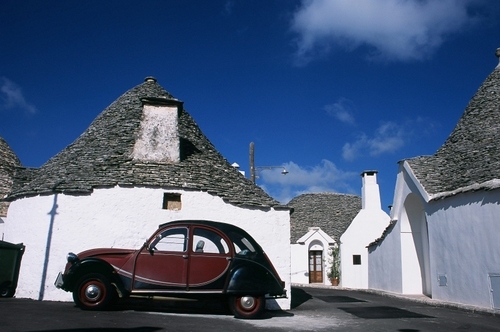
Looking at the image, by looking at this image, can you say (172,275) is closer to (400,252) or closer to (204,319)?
(204,319)

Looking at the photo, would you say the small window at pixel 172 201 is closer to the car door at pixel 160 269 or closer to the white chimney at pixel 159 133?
the white chimney at pixel 159 133

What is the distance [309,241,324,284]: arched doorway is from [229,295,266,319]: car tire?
21591mm

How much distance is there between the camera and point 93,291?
7.70 meters

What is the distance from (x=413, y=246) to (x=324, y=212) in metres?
16.7

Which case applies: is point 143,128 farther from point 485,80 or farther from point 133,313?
point 485,80

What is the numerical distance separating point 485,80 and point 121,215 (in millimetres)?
14701

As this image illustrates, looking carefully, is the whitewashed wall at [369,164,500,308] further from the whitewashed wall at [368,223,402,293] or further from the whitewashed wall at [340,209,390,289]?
the whitewashed wall at [340,209,390,289]

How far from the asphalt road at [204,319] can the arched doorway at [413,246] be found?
→ 595cm

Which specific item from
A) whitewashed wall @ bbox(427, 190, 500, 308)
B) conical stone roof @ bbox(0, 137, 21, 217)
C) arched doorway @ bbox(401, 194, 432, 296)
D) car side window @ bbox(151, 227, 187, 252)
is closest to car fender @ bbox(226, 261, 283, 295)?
car side window @ bbox(151, 227, 187, 252)

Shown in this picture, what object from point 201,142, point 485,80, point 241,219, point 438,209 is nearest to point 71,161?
point 201,142

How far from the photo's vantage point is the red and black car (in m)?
7.65

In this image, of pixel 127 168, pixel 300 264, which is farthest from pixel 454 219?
pixel 300 264

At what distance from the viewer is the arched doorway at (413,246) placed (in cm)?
1583

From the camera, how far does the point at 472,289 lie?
1101 cm
